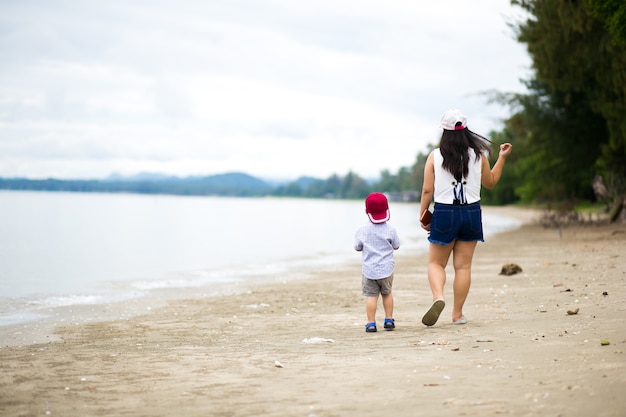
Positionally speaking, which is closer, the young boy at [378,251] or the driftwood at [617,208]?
the young boy at [378,251]

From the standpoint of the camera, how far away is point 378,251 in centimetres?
781

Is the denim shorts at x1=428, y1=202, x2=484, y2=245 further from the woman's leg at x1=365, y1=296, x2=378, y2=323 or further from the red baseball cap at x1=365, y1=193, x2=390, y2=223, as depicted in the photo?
the woman's leg at x1=365, y1=296, x2=378, y2=323

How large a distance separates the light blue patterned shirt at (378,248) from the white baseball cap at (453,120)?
1.25 meters

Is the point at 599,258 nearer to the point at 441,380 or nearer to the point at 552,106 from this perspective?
the point at 441,380

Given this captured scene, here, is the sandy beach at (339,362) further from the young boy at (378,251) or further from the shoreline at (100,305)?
the young boy at (378,251)

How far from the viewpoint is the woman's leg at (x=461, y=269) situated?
737cm

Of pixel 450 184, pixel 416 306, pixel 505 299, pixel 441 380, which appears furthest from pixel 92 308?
pixel 441 380

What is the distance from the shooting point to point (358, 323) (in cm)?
875

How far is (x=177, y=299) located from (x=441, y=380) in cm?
902

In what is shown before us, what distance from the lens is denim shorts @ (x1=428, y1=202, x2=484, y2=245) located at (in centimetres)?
720

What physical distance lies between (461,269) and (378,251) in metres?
0.87

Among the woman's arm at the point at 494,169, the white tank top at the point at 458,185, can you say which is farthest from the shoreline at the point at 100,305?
the woman's arm at the point at 494,169

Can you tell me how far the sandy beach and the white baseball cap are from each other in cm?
192

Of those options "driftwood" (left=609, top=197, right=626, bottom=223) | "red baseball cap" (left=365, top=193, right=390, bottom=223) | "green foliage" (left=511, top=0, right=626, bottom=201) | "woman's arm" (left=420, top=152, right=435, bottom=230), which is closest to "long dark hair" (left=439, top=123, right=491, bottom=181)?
"woman's arm" (left=420, top=152, right=435, bottom=230)
